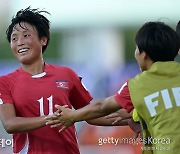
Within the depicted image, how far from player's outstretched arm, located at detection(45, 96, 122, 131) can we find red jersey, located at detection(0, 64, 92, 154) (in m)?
0.21

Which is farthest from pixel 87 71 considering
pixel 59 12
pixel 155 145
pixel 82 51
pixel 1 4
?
pixel 155 145

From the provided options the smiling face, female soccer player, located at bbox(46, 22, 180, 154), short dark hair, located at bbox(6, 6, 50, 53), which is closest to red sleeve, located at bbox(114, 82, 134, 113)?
female soccer player, located at bbox(46, 22, 180, 154)

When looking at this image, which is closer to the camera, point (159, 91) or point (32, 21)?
point (159, 91)

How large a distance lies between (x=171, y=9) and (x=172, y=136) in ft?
17.3

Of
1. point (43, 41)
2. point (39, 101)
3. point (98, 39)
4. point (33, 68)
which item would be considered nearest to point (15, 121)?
point (39, 101)

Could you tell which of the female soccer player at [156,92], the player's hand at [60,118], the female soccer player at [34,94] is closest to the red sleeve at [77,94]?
the female soccer player at [34,94]

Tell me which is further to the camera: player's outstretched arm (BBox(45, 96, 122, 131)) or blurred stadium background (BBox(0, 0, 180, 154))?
blurred stadium background (BBox(0, 0, 180, 154))

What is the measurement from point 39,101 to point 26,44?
361 millimetres

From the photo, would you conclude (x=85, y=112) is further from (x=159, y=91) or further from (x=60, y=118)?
(x=159, y=91)

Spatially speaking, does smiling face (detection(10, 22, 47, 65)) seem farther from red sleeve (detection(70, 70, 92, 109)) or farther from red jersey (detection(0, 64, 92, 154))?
red sleeve (detection(70, 70, 92, 109))

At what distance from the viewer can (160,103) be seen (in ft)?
9.51

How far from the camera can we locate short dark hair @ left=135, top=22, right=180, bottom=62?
9.84ft

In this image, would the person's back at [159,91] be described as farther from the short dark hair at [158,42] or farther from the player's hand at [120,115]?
the player's hand at [120,115]

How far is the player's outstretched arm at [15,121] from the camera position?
10.7 feet
